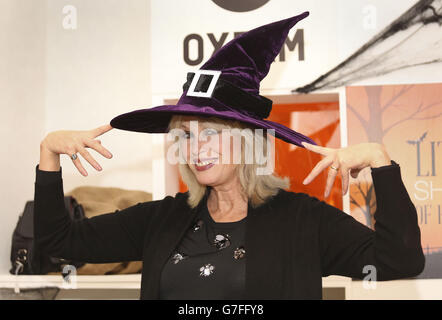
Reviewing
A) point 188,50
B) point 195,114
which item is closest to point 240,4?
point 188,50

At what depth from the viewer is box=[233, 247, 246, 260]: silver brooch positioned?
124cm

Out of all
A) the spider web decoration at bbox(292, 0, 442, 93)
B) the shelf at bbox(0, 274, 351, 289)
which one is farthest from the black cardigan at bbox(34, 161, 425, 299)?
the spider web decoration at bbox(292, 0, 442, 93)

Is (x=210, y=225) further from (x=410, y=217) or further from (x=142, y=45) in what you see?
(x=142, y=45)

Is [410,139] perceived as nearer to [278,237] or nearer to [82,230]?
[278,237]

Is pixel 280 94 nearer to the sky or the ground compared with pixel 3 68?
nearer to the ground

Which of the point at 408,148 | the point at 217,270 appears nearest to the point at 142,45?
the point at 408,148

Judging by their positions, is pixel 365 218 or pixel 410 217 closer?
pixel 410 217

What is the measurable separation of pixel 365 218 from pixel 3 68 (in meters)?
1.58

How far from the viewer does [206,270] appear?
1.24 m

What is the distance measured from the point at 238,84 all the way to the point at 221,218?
0.36 meters

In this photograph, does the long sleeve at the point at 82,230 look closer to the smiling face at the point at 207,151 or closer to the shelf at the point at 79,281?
the smiling face at the point at 207,151

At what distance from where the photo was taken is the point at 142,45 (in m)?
2.61
